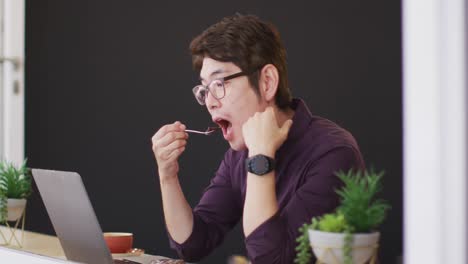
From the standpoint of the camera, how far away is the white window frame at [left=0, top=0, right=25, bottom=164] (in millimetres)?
4559

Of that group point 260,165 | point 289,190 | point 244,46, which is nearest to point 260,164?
point 260,165

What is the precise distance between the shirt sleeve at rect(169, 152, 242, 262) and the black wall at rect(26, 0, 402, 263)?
1614mm

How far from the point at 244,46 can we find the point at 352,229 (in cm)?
88

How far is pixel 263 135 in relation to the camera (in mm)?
1827

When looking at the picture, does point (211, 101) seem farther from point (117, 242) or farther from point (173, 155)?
point (117, 242)

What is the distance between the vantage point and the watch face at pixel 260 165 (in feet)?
5.83

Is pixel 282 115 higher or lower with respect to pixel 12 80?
lower

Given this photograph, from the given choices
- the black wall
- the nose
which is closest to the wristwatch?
the nose

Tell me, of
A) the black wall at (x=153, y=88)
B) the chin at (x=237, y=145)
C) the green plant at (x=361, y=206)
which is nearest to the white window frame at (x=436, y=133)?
the green plant at (x=361, y=206)

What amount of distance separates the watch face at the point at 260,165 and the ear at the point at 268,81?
0.39 metres

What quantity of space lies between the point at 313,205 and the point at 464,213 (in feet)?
2.51

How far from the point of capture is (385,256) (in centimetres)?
387

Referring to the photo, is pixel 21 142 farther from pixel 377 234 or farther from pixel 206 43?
pixel 377 234

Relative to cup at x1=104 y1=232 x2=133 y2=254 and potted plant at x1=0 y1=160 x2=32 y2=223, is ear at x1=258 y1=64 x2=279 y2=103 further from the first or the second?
potted plant at x1=0 y1=160 x2=32 y2=223
